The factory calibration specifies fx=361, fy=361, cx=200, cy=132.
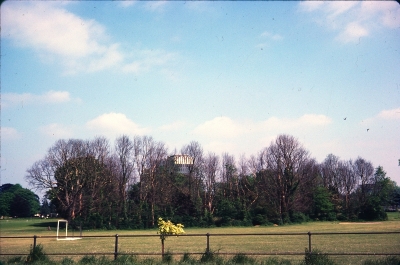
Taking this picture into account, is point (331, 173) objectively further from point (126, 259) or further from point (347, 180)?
point (126, 259)

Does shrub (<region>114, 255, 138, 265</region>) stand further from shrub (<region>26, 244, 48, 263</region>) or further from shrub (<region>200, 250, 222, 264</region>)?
shrub (<region>26, 244, 48, 263</region>)

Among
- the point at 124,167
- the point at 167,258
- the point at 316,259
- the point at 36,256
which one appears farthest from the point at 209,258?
the point at 124,167

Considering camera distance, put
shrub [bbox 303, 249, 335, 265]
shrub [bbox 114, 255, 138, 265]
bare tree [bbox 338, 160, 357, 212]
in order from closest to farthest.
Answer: shrub [bbox 303, 249, 335, 265], shrub [bbox 114, 255, 138, 265], bare tree [bbox 338, 160, 357, 212]

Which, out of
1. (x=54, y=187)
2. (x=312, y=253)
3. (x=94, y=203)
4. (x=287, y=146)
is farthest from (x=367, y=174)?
(x=312, y=253)

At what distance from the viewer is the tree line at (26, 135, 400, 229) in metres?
60.2

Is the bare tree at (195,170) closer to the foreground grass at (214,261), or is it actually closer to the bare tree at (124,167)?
the bare tree at (124,167)

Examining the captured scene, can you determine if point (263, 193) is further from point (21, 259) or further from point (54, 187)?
point (21, 259)

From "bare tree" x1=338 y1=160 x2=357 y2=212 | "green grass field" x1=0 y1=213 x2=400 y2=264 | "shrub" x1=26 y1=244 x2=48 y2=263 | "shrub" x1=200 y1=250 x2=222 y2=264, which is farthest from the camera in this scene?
"bare tree" x1=338 y1=160 x2=357 y2=212

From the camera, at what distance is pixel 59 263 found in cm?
1380

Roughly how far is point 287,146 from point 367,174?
26582 millimetres

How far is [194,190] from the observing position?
7019 centimetres

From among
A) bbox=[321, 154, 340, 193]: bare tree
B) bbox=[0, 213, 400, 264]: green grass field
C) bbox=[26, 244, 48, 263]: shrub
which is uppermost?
bbox=[321, 154, 340, 193]: bare tree

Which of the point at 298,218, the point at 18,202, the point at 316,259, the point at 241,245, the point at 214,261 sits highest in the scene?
the point at 316,259

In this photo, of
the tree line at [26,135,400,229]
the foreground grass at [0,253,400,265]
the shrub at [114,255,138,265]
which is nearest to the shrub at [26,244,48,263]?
the foreground grass at [0,253,400,265]
